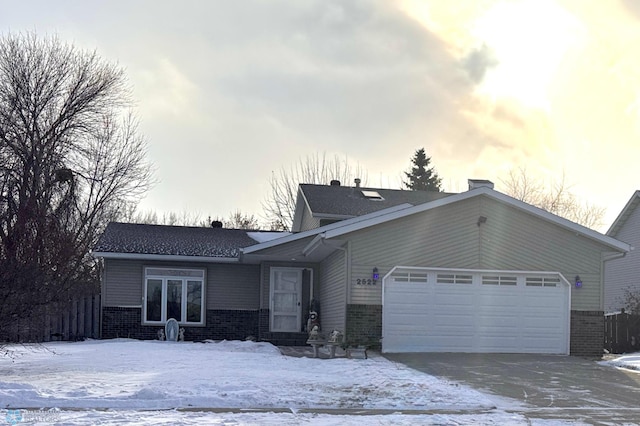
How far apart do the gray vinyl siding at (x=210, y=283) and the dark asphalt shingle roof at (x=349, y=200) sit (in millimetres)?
3183

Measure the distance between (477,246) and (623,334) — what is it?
6.34 meters

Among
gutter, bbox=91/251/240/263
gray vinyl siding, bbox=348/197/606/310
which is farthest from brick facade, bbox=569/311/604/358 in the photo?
gutter, bbox=91/251/240/263

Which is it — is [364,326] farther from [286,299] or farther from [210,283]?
[210,283]

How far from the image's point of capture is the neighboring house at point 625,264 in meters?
25.6

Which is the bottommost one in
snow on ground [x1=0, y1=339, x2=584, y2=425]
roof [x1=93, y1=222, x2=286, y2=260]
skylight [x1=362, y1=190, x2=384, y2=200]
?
snow on ground [x1=0, y1=339, x2=584, y2=425]

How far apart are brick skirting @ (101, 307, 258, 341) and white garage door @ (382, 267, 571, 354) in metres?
6.61

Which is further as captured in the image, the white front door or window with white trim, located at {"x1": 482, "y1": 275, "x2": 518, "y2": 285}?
the white front door

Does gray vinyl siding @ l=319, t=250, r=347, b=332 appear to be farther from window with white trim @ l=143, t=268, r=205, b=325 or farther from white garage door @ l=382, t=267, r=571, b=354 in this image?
window with white trim @ l=143, t=268, r=205, b=325

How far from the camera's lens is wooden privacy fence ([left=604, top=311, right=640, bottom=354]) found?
1930cm

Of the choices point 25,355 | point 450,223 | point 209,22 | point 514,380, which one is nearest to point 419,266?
point 450,223

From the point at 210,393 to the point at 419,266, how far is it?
8.06 meters

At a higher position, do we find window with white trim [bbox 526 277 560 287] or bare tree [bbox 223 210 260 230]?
bare tree [bbox 223 210 260 230]

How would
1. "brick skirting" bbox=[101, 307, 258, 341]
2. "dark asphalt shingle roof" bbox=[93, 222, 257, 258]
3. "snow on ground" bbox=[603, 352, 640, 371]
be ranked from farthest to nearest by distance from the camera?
"dark asphalt shingle roof" bbox=[93, 222, 257, 258] → "brick skirting" bbox=[101, 307, 258, 341] → "snow on ground" bbox=[603, 352, 640, 371]

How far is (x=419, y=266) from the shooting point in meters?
16.1
